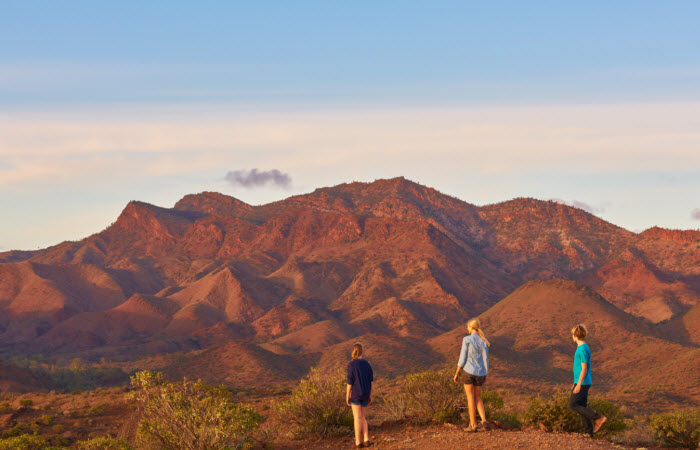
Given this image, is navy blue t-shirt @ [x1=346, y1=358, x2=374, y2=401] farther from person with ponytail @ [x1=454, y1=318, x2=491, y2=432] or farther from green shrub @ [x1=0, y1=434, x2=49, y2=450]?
green shrub @ [x1=0, y1=434, x2=49, y2=450]

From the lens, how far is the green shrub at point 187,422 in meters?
12.6

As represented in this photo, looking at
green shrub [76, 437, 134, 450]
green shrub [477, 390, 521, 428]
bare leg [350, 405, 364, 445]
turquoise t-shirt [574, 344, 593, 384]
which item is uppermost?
turquoise t-shirt [574, 344, 593, 384]

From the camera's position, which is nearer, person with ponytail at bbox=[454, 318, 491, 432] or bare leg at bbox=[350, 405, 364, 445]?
person with ponytail at bbox=[454, 318, 491, 432]

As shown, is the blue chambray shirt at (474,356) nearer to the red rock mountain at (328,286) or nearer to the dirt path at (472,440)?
the dirt path at (472,440)

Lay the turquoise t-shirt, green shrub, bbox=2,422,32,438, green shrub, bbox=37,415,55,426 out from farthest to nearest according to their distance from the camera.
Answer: green shrub, bbox=37,415,55,426
green shrub, bbox=2,422,32,438
the turquoise t-shirt

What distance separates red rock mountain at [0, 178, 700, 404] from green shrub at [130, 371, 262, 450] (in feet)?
180

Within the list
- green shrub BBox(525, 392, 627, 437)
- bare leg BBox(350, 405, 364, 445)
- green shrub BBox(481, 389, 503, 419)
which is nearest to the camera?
bare leg BBox(350, 405, 364, 445)

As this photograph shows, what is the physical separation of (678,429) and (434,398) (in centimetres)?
644

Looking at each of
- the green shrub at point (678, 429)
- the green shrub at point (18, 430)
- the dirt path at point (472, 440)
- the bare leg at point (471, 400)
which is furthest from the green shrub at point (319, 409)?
the green shrub at point (18, 430)

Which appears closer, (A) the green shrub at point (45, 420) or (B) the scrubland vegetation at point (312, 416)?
(B) the scrubland vegetation at point (312, 416)

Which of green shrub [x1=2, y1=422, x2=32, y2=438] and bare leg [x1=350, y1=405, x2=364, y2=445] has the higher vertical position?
bare leg [x1=350, y1=405, x2=364, y2=445]

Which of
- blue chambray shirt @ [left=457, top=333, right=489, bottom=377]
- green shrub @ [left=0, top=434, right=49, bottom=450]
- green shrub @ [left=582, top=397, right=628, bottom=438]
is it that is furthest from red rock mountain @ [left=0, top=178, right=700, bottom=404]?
blue chambray shirt @ [left=457, top=333, right=489, bottom=377]

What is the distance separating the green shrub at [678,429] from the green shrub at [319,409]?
827 cm

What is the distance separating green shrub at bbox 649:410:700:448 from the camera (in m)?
16.8
